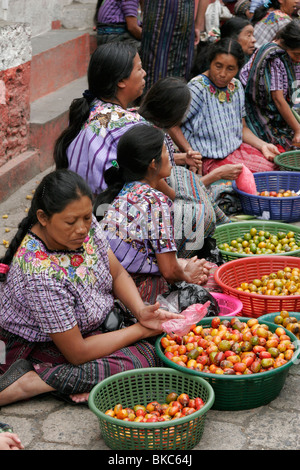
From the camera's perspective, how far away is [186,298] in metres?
3.62

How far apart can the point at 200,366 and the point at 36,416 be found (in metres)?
0.79

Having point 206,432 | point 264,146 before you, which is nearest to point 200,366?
point 206,432

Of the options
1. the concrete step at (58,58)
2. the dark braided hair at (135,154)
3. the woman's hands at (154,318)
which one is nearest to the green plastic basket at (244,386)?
the woman's hands at (154,318)

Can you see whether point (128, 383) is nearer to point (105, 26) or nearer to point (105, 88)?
point (105, 88)

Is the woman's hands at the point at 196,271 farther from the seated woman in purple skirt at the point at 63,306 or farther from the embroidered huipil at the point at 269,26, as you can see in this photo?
the embroidered huipil at the point at 269,26

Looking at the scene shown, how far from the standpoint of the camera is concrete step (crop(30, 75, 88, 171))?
6.18 m

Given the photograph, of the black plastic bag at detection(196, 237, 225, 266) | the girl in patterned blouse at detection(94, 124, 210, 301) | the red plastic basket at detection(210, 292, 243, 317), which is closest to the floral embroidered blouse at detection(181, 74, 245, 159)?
the black plastic bag at detection(196, 237, 225, 266)

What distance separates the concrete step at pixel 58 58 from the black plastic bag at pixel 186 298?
361 centimetres

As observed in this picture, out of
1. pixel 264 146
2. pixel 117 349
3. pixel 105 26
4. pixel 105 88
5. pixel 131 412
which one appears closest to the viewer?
pixel 131 412

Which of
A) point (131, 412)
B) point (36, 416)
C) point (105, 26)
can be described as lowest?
point (36, 416)

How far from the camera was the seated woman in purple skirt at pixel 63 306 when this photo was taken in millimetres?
2922

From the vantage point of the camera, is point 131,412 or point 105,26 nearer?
point 131,412

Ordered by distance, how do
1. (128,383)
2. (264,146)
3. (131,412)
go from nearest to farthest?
1. (131,412)
2. (128,383)
3. (264,146)

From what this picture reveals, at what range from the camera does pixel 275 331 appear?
3293mm
